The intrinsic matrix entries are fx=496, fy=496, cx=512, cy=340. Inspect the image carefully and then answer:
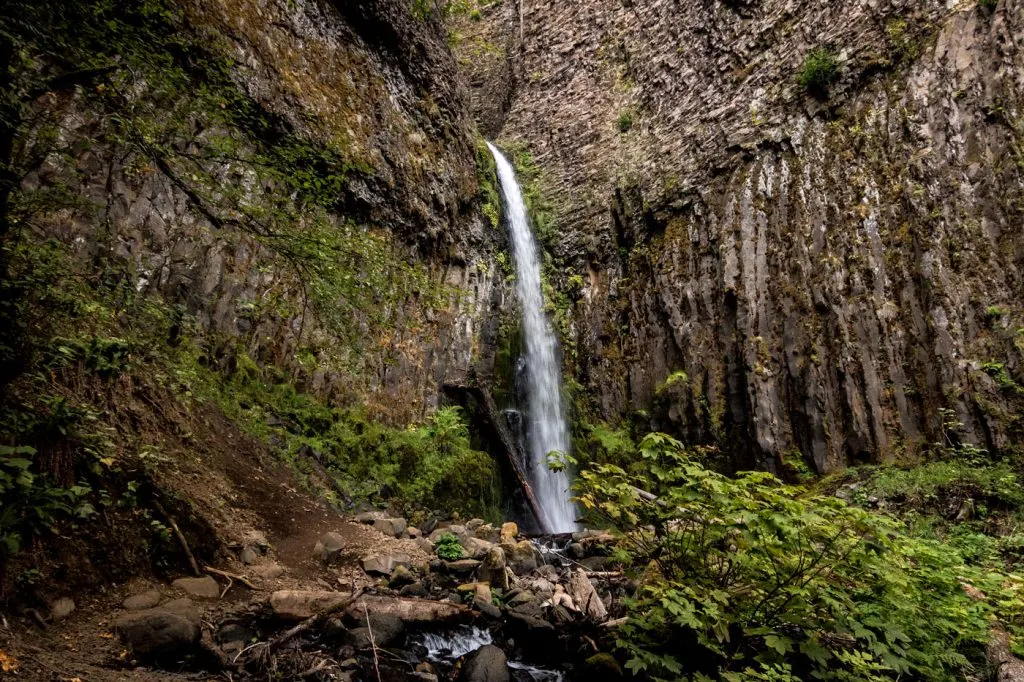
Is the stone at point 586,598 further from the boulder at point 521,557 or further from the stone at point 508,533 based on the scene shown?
the stone at point 508,533

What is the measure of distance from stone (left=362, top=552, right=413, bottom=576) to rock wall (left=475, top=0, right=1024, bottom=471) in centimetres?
729

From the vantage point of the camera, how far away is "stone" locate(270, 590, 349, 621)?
3881 millimetres

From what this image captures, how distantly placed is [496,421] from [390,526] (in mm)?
4203

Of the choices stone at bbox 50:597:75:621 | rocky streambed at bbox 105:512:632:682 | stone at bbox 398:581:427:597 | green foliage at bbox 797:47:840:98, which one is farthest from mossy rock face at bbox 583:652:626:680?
green foliage at bbox 797:47:840:98

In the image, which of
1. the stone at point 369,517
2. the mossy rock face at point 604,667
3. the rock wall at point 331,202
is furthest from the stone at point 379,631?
the stone at point 369,517

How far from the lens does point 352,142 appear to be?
970 centimetres

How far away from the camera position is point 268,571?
4.52m

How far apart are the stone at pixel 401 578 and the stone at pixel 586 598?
1.68 metres

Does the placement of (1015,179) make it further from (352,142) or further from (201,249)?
(201,249)

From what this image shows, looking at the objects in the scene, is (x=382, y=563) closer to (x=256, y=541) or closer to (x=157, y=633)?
(x=256, y=541)

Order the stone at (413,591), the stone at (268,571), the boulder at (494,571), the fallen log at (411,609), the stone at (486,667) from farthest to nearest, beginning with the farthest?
the boulder at (494,571) → the stone at (413,591) → the stone at (268,571) → the fallen log at (411,609) → the stone at (486,667)

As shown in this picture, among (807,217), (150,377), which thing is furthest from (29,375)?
(807,217)

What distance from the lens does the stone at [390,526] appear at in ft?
21.7

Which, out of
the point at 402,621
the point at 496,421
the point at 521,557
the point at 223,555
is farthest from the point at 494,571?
the point at 496,421
